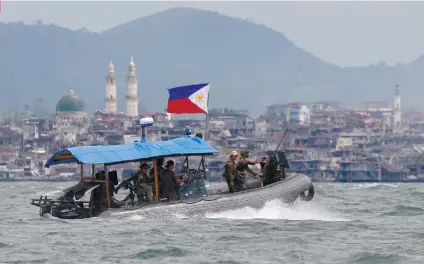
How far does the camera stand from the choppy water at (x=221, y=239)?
2198cm

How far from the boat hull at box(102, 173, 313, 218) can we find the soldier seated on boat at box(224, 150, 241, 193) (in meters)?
0.36

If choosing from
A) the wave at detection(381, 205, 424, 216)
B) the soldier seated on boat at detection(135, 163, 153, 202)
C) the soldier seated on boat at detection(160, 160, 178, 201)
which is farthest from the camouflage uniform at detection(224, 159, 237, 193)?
the wave at detection(381, 205, 424, 216)

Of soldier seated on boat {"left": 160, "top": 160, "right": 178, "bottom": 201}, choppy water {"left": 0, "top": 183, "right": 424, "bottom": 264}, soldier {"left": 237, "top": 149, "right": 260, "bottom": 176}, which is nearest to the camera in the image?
choppy water {"left": 0, "top": 183, "right": 424, "bottom": 264}

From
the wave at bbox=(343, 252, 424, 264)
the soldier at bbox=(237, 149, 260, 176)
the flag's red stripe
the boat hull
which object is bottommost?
the wave at bbox=(343, 252, 424, 264)

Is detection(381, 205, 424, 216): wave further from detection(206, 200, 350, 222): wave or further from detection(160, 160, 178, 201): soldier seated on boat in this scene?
detection(160, 160, 178, 201): soldier seated on boat

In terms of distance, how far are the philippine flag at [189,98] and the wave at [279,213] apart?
309cm

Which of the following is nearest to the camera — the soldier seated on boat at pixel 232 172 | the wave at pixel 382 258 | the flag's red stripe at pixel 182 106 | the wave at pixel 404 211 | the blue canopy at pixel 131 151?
the wave at pixel 382 258

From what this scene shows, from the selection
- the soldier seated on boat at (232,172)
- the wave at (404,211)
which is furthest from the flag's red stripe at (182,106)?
the wave at (404,211)

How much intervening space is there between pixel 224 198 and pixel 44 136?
166m

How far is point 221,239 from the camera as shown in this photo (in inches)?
950

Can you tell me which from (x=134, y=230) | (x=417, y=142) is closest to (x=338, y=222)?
(x=134, y=230)

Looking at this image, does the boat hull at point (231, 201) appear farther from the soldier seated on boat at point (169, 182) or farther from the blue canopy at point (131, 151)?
the blue canopy at point (131, 151)

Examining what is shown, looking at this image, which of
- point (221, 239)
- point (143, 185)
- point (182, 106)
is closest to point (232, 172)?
point (143, 185)

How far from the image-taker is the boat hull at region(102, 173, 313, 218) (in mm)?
26922
